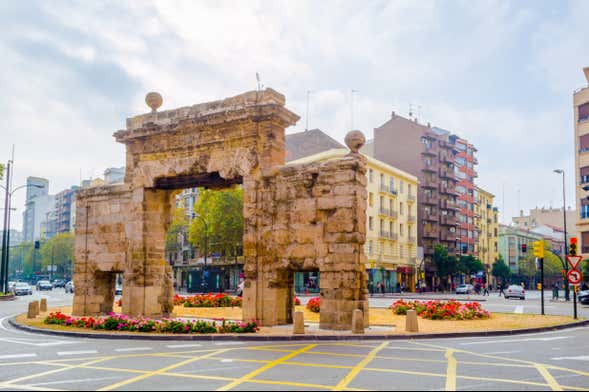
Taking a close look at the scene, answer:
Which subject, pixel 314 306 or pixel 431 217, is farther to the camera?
pixel 431 217

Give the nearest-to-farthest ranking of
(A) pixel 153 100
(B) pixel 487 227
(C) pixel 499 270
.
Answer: (A) pixel 153 100 → (C) pixel 499 270 → (B) pixel 487 227

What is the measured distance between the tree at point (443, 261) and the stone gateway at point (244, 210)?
51.5 metres

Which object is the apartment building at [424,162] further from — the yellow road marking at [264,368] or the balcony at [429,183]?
the yellow road marking at [264,368]

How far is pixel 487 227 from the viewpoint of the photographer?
91062mm

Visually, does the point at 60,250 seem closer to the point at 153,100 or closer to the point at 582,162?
the point at 582,162

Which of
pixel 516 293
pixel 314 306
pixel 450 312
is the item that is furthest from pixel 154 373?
pixel 516 293

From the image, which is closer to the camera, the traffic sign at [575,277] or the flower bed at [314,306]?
the traffic sign at [575,277]

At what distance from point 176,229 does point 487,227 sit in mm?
51303

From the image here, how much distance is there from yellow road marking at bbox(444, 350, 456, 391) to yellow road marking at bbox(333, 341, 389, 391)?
1.36 metres

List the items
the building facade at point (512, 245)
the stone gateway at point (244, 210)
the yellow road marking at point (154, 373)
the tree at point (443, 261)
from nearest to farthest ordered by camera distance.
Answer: the yellow road marking at point (154, 373) < the stone gateway at point (244, 210) < the tree at point (443, 261) < the building facade at point (512, 245)

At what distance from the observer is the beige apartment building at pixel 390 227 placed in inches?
2222

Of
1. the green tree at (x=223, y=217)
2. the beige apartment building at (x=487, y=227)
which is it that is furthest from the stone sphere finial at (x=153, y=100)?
the beige apartment building at (x=487, y=227)

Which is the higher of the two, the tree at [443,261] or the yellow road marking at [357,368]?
the tree at [443,261]

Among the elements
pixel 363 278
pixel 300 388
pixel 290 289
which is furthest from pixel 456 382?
pixel 290 289
